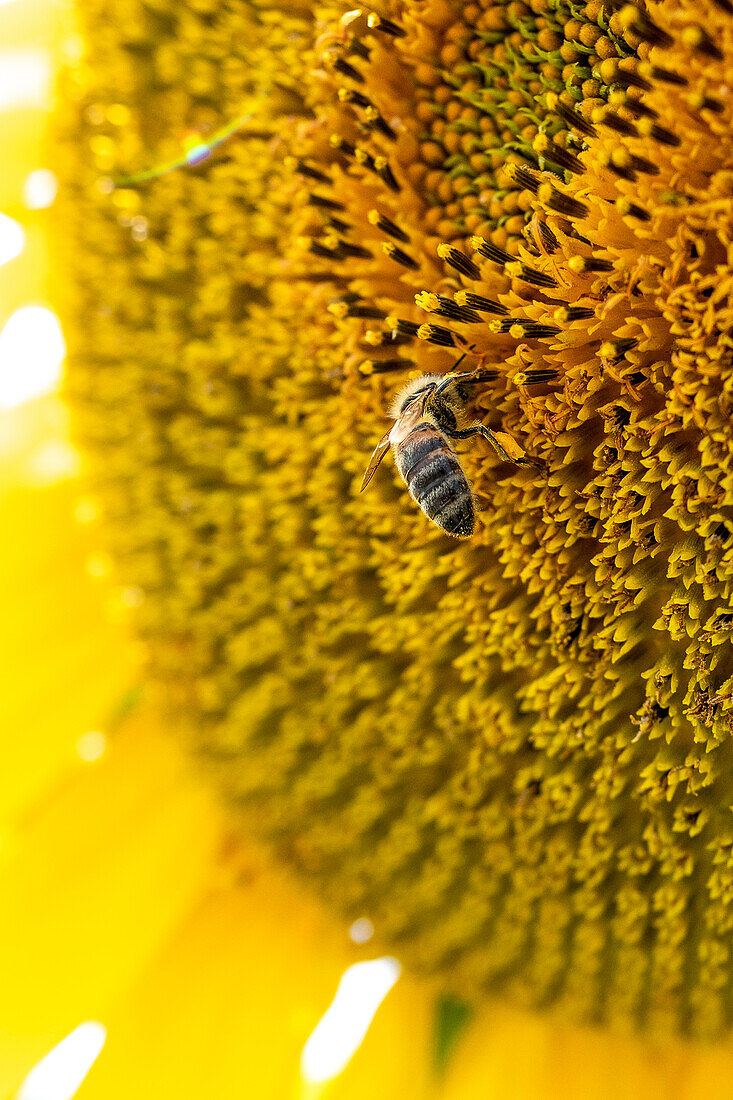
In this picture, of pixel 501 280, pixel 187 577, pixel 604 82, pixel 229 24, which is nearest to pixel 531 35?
pixel 604 82

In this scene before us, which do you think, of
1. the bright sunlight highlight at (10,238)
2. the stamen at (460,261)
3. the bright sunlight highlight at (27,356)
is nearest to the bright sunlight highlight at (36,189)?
the bright sunlight highlight at (10,238)

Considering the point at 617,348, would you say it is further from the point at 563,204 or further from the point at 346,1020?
the point at 346,1020

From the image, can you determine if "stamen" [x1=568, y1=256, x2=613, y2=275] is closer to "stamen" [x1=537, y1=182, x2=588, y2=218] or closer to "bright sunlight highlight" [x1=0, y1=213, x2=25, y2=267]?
"stamen" [x1=537, y1=182, x2=588, y2=218]

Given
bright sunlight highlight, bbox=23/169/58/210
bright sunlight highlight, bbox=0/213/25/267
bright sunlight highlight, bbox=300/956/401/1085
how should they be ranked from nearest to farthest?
bright sunlight highlight, bbox=300/956/401/1085 → bright sunlight highlight, bbox=23/169/58/210 → bright sunlight highlight, bbox=0/213/25/267

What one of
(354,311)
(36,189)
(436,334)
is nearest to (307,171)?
(354,311)

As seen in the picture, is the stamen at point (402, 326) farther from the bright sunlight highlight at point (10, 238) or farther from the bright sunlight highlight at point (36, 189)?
the bright sunlight highlight at point (10, 238)

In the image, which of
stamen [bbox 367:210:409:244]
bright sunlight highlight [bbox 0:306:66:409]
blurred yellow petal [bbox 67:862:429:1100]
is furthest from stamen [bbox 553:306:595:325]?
bright sunlight highlight [bbox 0:306:66:409]

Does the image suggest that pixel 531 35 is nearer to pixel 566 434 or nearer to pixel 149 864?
pixel 566 434
